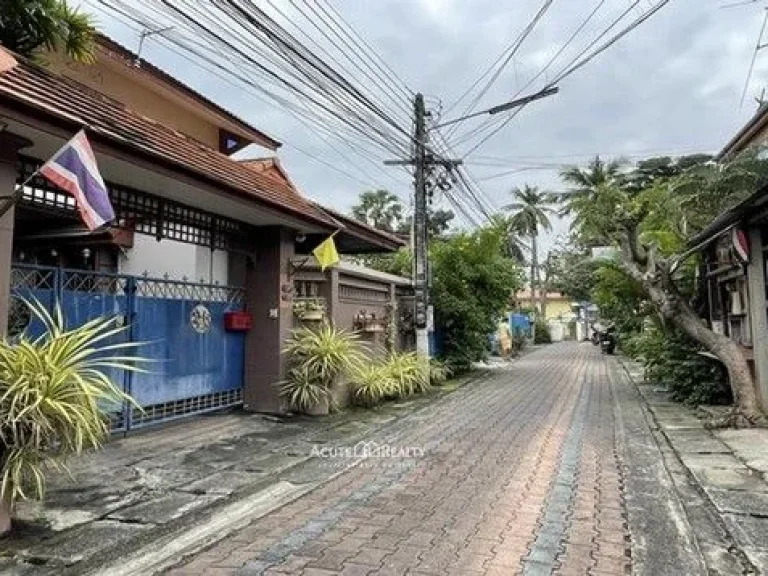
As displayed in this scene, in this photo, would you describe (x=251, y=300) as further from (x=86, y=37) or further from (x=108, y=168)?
(x=86, y=37)

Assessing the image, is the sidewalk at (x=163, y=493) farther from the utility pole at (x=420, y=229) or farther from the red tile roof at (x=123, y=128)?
the utility pole at (x=420, y=229)

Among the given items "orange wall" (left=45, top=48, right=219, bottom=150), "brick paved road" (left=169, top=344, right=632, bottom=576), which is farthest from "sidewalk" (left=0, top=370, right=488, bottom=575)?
"orange wall" (left=45, top=48, right=219, bottom=150)

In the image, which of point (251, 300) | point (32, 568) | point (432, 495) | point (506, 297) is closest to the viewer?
point (32, 568)

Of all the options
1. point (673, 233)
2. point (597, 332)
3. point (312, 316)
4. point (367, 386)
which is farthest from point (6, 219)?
point (597, 332)

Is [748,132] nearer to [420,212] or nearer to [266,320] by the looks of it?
[420,212]

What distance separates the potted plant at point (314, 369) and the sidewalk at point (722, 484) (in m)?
4.48

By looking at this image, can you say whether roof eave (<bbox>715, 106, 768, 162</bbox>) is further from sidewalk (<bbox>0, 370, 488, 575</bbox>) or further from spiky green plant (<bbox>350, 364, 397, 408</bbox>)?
sidewalk (<bbox>0, 370, 488, 575</bbox>)

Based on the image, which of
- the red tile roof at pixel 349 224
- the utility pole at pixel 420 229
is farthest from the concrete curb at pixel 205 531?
the utility pole at pixel 420 229

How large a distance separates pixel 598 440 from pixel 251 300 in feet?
17.0

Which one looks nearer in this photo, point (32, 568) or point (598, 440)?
point (32, 568)

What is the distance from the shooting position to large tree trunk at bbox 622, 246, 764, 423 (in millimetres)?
8492

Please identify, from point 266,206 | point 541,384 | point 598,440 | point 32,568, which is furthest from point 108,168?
point 541,384

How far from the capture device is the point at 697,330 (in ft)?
31.5

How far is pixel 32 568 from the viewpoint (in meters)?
3.62
